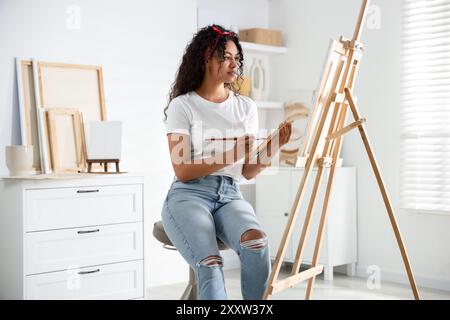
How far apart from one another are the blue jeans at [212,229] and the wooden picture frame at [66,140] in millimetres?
1267

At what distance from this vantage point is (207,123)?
2.39 m

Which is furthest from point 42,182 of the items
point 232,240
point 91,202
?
point 232,240

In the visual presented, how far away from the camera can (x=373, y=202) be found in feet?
14.0

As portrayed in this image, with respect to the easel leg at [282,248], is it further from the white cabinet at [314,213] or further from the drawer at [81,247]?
the white cabinet at [314,213]

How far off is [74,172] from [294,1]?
231 centimetres

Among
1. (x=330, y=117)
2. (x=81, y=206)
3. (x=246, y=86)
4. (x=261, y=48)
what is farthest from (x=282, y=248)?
(x=261, y=48)

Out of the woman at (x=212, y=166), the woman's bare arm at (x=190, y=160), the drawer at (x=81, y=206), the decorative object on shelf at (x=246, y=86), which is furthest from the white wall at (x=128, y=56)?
the woman's bare arm at (x=190, y=160)

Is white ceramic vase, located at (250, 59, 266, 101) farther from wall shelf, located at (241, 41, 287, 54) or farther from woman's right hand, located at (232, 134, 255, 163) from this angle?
woman's right hand, located at (232, 134, 255, 163)

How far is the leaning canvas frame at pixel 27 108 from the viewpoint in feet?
10.9

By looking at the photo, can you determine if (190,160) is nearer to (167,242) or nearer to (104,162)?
(167,242)

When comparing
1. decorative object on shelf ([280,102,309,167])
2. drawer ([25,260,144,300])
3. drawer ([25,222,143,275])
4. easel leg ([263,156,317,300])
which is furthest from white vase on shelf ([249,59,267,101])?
easel leg ([263,156,317,300])

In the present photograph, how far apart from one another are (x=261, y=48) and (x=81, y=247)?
2120mm

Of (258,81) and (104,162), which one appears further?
(258,81)

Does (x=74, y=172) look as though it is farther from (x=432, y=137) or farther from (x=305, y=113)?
(x=432, y=137)
